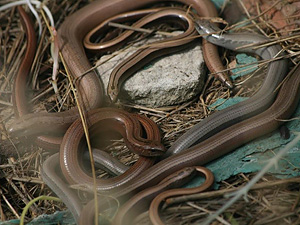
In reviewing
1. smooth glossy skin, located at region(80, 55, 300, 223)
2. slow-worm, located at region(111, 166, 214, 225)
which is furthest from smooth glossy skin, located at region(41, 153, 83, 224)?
slow-worm, located at region(111, 166, 214, 225)

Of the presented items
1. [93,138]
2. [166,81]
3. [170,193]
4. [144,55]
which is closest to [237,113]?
[166,81]

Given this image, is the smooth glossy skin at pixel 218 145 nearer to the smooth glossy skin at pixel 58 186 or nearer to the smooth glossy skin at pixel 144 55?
the smooth glossy skin at pixel 58 186

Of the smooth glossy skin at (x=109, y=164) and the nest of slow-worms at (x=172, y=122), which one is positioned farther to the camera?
the smooth glossy skin at (x=109, y=164)

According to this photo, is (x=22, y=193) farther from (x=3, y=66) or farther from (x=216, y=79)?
(x=216, y=79)

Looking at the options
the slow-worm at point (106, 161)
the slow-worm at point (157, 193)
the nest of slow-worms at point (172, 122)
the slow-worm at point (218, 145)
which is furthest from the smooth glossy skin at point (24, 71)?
the slow-worm at point (157, 193)

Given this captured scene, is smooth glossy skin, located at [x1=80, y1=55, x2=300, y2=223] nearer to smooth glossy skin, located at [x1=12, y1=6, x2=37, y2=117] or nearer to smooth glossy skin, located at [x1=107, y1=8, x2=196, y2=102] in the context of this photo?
smooth glossy skin, located at [x1=107, y1=8, x2=196, y2=102]

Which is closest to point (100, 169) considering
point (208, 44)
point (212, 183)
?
point (212, 183)
